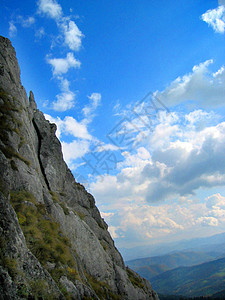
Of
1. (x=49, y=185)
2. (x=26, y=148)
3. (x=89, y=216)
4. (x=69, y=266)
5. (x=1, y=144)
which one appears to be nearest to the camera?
(x=69, y=266)

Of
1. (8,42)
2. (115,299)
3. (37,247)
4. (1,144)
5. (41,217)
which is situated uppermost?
(8,42)

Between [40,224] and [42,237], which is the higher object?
[40,224]

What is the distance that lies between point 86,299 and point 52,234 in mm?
6914

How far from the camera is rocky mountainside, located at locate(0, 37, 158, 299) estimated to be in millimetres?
10852

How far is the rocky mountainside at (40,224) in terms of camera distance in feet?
35.6

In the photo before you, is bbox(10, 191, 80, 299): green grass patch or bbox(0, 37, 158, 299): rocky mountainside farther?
bbox(10, 191, 80, 299): green grass patch

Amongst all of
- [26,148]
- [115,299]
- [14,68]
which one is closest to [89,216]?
[115,299]

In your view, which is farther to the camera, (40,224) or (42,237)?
(40,224)

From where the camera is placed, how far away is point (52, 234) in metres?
19.4

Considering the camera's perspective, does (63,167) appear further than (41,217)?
Yes

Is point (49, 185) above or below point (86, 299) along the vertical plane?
above

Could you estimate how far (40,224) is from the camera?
19.4 metres

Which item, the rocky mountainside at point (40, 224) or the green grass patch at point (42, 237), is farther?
the green grass patch at point (42, 237)

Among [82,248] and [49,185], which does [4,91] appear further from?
[82,248]
